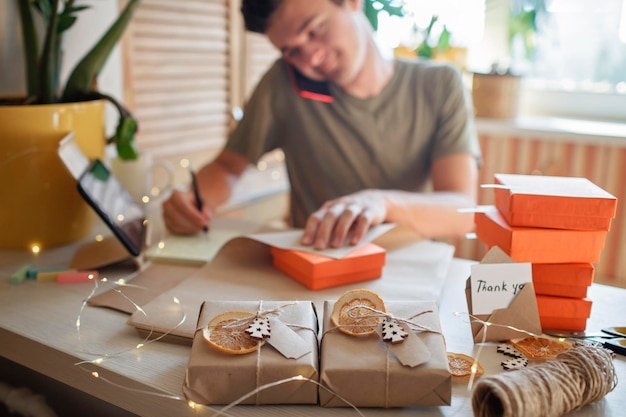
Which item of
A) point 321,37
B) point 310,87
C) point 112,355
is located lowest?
point 112,355

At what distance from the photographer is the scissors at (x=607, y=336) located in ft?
2.25

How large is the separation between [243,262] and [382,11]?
0.83 m

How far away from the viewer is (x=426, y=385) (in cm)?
56

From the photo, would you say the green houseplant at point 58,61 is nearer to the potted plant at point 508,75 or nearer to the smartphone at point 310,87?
the smartphone at point 310,87

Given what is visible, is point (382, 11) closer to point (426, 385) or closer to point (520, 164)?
point (520, 164)

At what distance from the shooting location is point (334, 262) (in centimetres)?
83

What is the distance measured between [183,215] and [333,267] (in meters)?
0.37

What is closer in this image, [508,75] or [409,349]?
[409,349]

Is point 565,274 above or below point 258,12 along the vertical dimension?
below

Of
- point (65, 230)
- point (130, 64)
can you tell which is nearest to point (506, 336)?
point (65, 230)

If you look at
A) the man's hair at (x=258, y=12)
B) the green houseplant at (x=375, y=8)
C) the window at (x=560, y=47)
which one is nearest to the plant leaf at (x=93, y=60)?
the man's hair at (x=258, y=12)

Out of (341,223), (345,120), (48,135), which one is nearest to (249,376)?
(341,223)

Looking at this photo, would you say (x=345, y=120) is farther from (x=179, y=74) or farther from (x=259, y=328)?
(x=259, y=328)

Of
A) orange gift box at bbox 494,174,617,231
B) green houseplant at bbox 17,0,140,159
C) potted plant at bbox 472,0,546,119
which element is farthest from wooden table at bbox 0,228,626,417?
potted plant at bbox 472,0,546,119
